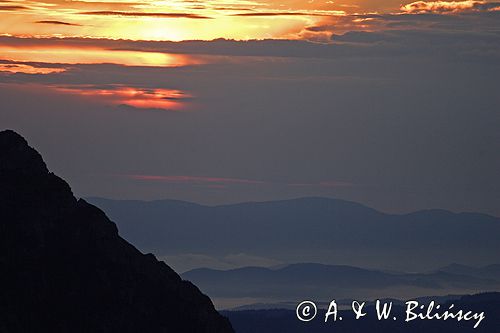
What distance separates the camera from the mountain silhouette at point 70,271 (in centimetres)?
8400

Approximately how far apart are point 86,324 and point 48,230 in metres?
8.08

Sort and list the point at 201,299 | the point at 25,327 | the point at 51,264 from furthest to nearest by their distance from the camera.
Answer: the point at 201,299, the point at 51,264, the point at 25,327

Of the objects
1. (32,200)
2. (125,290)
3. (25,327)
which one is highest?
(32,200)

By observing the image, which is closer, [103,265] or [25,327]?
[25,327]

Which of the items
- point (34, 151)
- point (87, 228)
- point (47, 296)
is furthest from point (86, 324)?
point (34, 151)

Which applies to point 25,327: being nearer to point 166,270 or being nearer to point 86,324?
point 86,324

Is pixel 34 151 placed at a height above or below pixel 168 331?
above

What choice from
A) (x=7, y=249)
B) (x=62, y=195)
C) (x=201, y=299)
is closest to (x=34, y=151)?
(x=62, y=195)

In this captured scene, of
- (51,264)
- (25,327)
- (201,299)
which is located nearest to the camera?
(25,327)

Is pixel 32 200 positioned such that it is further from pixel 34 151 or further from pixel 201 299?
pixel 201 299

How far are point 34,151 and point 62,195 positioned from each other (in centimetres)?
398

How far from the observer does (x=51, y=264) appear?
86.9 metres

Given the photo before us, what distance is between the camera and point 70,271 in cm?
8769

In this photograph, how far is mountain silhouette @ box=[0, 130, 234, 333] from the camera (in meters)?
84.0
